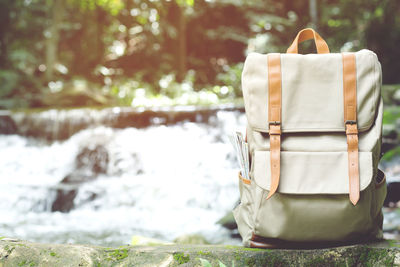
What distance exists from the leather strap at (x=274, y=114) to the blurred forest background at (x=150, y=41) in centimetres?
892

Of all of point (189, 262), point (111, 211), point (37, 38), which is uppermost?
point (37, 38)

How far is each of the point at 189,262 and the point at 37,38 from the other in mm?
13717

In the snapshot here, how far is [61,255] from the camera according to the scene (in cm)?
162

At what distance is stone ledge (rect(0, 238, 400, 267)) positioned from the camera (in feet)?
5.28

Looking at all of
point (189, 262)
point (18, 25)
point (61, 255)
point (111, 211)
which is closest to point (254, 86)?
point (189, 262)

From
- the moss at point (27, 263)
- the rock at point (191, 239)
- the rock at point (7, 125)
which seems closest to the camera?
the moss at point (27, 263)

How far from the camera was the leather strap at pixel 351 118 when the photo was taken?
159 cm

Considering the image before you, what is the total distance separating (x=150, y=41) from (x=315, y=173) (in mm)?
13556

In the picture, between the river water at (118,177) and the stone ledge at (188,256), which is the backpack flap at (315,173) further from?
the river water at (118,177)

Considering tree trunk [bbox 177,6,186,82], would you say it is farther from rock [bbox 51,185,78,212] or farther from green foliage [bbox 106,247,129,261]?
green foliage [bbox 106,247,129,261]

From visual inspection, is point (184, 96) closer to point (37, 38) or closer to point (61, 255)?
point (37, 38)

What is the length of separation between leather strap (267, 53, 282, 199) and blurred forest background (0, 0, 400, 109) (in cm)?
892

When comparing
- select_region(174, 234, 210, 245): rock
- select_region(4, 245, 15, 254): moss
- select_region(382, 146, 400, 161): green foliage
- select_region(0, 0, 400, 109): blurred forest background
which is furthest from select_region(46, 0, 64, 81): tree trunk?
select_region(4, 245, 15, 254): moss

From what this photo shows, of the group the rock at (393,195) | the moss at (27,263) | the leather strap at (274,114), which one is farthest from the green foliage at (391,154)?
the moss at (27,263)
